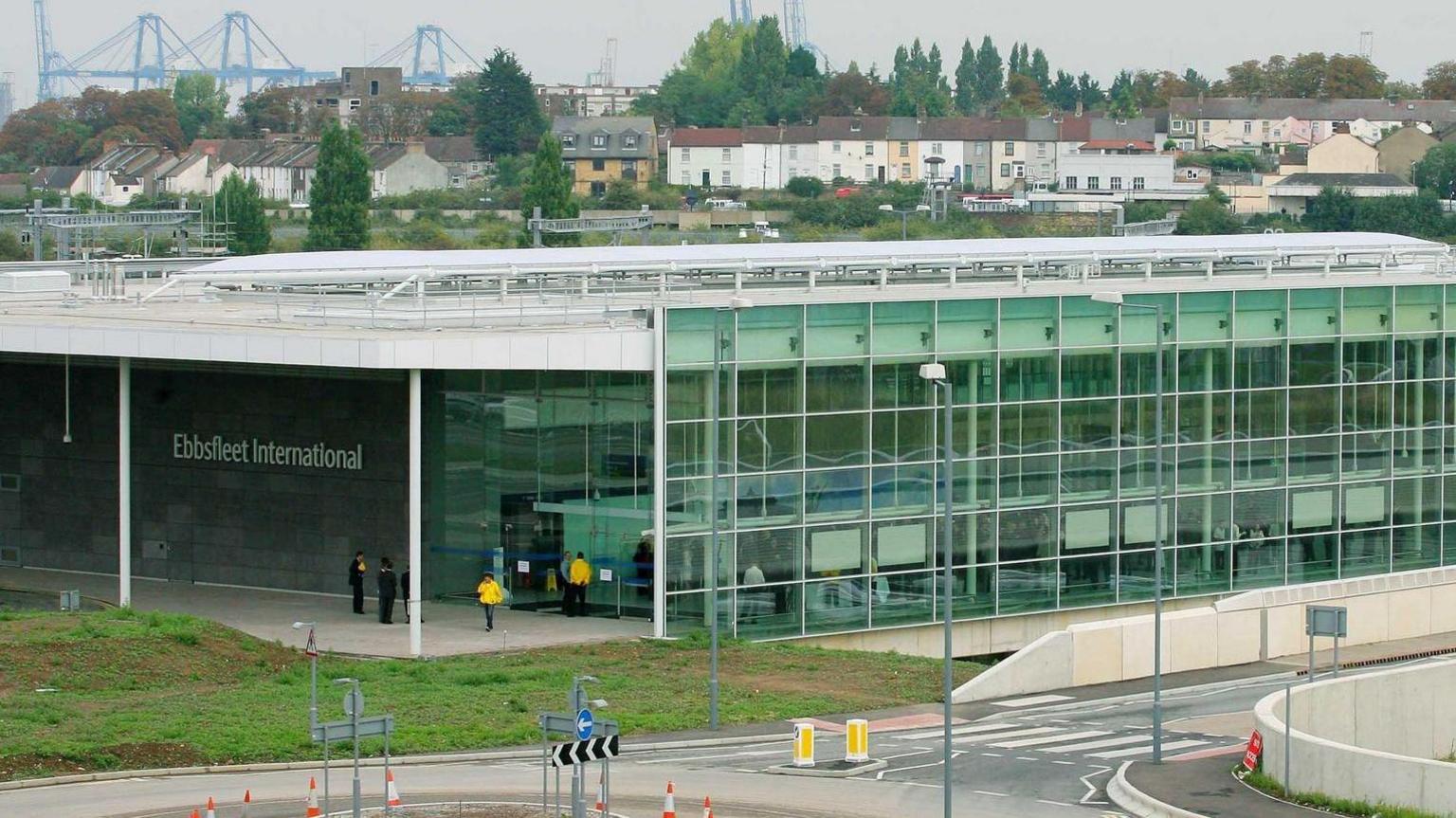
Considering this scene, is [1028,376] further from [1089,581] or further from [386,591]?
[386,591]

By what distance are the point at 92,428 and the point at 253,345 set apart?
977 cm

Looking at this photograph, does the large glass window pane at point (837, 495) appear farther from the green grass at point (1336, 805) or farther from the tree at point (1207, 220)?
the tree at point (1207, 220)

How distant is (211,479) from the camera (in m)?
52.3

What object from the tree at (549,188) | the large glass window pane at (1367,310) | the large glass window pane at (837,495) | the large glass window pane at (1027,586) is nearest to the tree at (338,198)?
the tree at (549,188)

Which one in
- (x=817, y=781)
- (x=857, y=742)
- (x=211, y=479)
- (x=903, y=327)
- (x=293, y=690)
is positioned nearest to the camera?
(x=817, y=781)

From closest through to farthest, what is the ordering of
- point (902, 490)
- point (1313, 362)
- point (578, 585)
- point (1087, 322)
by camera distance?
point (578, 585)
point (902, 490)
point (1087, 322)
point (1313, 362)

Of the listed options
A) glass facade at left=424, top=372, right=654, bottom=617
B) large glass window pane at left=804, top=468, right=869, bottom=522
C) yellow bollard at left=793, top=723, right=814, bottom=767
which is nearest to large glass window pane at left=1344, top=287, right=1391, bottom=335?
large glass window pane at left=804, top=468, right=869, bottom=522

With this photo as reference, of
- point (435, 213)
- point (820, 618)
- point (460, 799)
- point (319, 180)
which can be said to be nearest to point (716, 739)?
point (460, 799)

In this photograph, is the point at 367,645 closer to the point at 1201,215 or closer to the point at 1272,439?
the point at 1272,439

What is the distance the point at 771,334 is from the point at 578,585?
6.25 metres

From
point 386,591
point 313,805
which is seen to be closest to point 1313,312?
point 386,591

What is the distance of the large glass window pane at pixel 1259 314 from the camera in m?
56.8

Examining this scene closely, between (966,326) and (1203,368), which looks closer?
(966,326)

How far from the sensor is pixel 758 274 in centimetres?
5738
